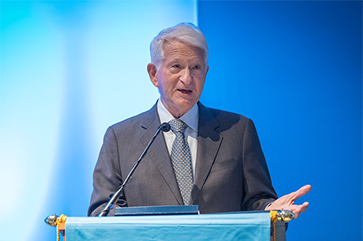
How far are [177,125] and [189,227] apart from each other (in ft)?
2.98

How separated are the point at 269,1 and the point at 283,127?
2.61 feet

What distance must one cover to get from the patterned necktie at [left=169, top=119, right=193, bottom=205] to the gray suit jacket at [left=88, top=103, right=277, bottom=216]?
0.03 metres

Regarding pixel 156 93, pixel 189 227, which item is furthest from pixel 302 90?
pixel 189 227

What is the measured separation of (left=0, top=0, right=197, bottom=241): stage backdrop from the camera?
2.67 meters

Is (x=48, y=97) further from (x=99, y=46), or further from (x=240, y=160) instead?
(x=240, y=160)

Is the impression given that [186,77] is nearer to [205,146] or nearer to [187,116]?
[187,116]

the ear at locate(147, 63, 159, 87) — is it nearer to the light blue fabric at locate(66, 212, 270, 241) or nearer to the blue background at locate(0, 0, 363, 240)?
the blue background at locate(0, 0, 363, 240)

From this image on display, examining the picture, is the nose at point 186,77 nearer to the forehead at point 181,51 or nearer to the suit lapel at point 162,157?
the forehead at point 181,51

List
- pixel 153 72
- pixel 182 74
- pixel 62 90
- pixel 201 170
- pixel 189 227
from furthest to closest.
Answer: pixel 62 90 < pixel 153 72 < pixel 182 74 < pixel 201 170 < pixel 189 227

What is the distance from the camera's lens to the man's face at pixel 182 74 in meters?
2.07

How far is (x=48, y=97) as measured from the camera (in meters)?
2.77

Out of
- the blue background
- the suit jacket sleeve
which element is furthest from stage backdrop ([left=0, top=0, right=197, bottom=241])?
the suit jacket sleeve

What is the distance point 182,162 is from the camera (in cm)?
199

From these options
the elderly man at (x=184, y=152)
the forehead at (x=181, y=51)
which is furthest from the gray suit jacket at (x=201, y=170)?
the forehead at (x=181, y=51)
